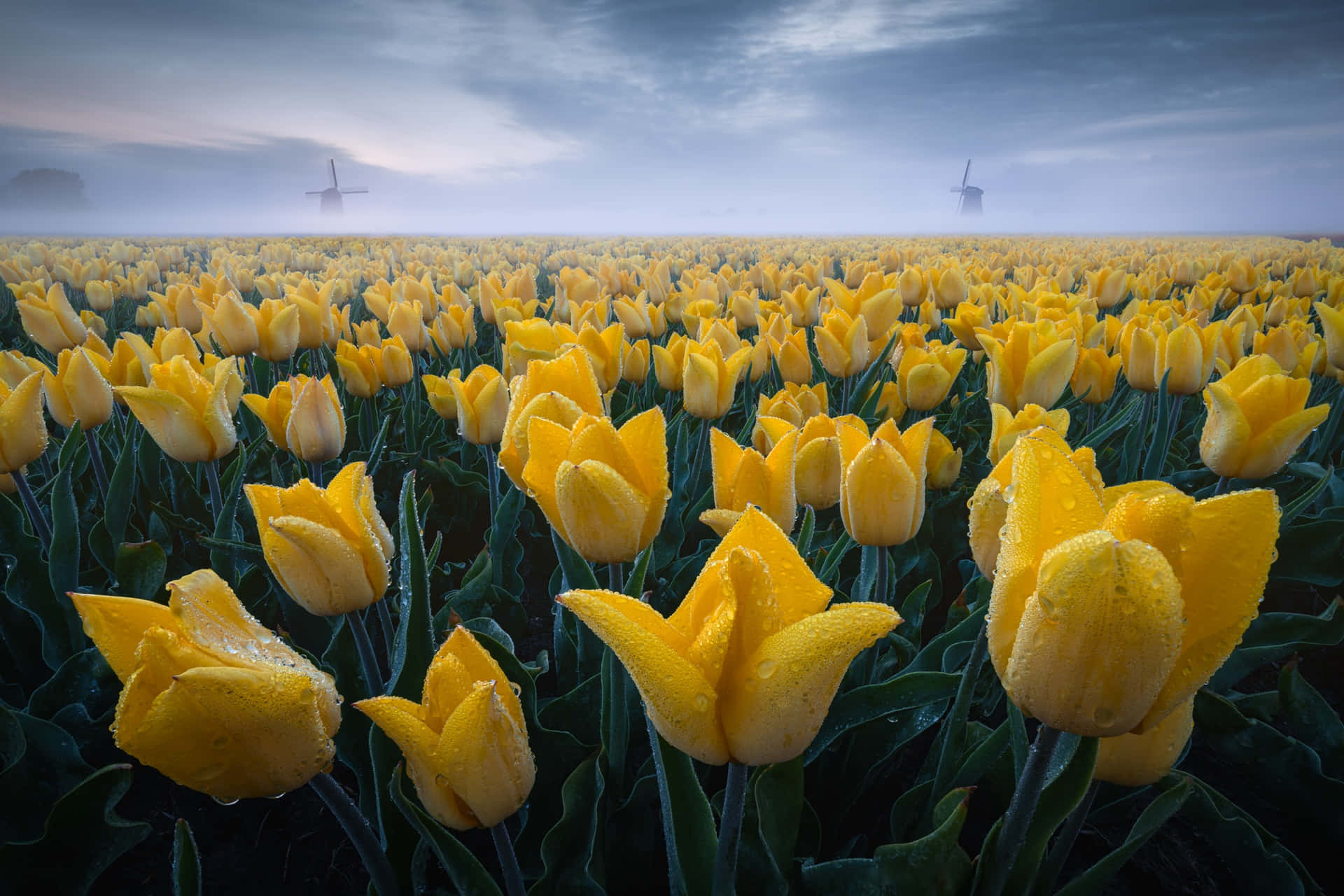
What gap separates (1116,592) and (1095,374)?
2440mm

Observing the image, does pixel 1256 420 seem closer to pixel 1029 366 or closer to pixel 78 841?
pixel 1029 366

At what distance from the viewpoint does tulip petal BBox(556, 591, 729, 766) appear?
601mm

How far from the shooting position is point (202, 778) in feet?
2.38

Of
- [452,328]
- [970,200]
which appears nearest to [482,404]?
[452,328]

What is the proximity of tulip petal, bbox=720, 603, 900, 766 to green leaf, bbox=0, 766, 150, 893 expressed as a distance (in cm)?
86

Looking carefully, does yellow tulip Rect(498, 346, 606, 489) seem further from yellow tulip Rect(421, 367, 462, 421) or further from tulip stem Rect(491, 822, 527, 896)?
yellow tulip Rect(421, 367, 462, 421)

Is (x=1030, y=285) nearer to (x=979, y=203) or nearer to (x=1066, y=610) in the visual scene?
(x=1066, y=610)

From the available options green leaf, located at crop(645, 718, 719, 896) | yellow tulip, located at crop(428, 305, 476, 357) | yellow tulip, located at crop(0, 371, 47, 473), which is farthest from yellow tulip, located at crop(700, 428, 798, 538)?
yellow tulip, located at crop(428, 305, 476, 357)

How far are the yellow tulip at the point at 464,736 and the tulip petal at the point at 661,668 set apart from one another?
18cm

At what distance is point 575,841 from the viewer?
103cm

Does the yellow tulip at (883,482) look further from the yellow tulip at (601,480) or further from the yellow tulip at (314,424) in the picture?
the yellow tulip at (314,424)

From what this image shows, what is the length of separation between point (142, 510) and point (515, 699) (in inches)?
87.9

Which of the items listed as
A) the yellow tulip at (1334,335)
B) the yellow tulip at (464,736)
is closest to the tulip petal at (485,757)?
the yellow tulip at (464,736)

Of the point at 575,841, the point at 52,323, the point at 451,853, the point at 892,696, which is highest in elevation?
the point at 52,323
